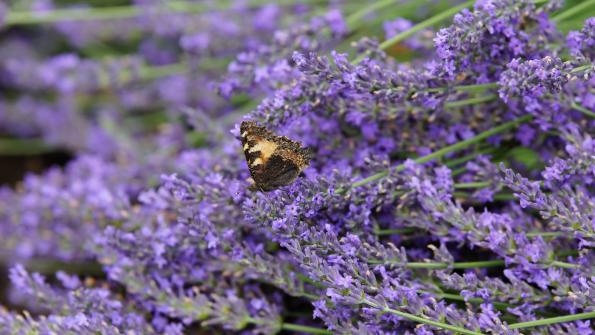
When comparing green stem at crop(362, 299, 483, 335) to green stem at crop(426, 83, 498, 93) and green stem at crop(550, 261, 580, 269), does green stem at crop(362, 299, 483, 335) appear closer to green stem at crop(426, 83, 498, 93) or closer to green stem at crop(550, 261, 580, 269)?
green stem at crop(550, 261, 580, 269)

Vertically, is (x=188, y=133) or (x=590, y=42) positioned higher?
(x=590, y=42)

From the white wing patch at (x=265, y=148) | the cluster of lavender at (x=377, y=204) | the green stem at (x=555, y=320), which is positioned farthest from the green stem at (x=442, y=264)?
the white wing patch at (x=265, y=148)

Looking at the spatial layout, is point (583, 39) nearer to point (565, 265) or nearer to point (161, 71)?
point (565, 265)

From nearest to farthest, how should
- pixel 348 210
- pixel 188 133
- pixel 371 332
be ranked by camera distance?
1. pixel 371 332
2. pixel 348 210
3. pixel 188 133

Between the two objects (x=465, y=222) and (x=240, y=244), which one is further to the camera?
(x=240, y=244)

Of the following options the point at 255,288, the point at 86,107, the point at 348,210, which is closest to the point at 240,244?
the point at 255,288

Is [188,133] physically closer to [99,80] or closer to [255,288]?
[99,80]

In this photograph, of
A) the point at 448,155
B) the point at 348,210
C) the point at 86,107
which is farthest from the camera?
the point at 86,107
